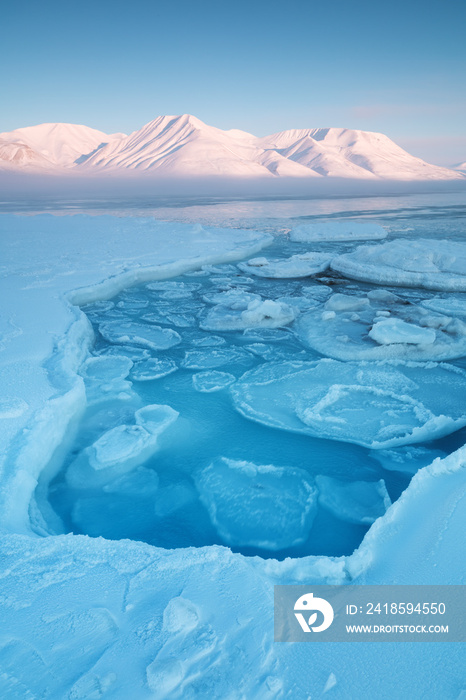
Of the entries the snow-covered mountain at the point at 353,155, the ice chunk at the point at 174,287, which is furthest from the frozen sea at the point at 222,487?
the snow-covered mountain at the point at 353,155

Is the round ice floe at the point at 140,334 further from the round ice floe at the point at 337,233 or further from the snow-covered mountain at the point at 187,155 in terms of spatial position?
Result: the snow-covered mountain at the point at 187,155

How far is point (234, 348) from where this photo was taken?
510 centimetres

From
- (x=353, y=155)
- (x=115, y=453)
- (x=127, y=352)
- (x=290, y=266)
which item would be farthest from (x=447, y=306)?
(x=353, y=155)

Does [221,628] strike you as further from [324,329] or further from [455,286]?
[455,286]

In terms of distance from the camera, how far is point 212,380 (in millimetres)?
4266

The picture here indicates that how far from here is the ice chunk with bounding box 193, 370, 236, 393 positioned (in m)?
4.11

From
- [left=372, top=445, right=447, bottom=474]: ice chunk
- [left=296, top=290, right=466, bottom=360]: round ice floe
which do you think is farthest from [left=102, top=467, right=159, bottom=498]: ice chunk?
[left=296, top=290, right=466, bottom=360]: round ice floe

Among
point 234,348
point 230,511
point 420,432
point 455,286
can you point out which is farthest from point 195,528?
point 455,286

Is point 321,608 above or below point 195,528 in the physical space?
above

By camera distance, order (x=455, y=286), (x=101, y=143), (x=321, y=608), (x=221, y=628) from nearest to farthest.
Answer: (x=221, y=628) → (x=321, y=608) → (x=455, y=286) → (x=101, y=143)

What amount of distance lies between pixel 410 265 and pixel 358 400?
200 inches

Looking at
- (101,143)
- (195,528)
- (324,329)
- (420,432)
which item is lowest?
(195,528)

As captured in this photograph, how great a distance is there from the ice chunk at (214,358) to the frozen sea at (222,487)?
3cm

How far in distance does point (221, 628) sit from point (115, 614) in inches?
16.8
